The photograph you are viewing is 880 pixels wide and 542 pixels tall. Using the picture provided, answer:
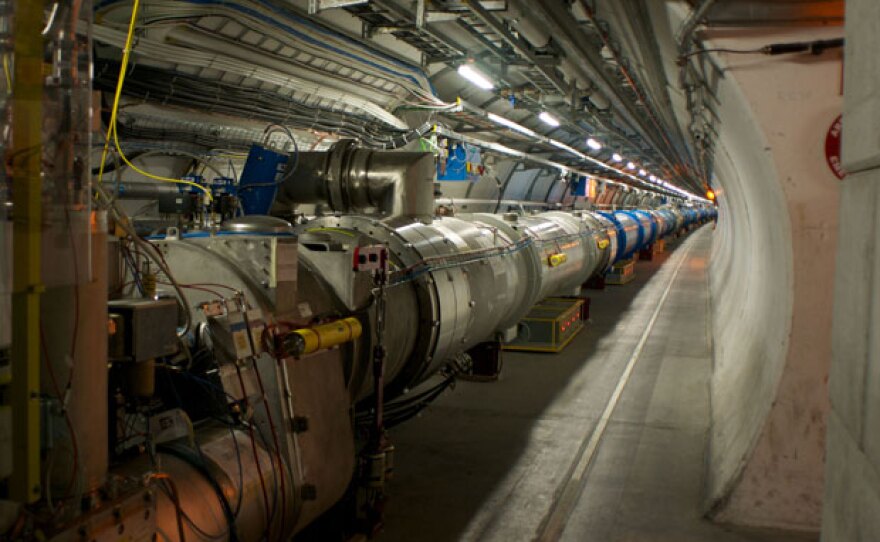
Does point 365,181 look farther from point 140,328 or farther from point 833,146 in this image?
point 140,328

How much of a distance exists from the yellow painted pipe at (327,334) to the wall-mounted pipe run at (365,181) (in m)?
1.60

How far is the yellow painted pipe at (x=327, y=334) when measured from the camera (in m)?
2.99

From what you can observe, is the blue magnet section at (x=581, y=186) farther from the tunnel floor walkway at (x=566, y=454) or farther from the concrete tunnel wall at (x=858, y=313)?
the concrete tunnel wall at (x=858, y=313)

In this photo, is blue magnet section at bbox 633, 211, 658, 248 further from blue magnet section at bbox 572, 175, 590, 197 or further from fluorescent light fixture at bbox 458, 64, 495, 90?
fluorescent light fixture at bbox 458, 64, 495, 90


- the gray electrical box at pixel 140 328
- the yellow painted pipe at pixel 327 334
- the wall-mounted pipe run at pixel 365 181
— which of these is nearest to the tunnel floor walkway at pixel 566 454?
the yellow painted pipe at pixel 327 334

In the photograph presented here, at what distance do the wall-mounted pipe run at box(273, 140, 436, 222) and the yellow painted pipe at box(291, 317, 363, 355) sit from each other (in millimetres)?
1597

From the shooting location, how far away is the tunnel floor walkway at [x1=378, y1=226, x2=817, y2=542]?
391 cm

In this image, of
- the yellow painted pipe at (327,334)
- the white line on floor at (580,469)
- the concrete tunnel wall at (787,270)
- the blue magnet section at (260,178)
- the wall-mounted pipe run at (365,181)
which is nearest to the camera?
the yellow painted pipe at (327,334)

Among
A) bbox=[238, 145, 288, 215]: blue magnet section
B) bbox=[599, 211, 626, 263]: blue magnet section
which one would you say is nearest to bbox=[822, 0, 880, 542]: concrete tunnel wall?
bbox=[238, 145, 288, 215]: blue magnet section

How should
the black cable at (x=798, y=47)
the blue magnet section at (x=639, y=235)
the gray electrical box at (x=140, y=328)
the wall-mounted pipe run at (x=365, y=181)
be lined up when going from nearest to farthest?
the gray electrical box at (x=140, y=328) → the black cable at (x=798, y=47) → the wall-mounted pipe run at (x=365, y=181) → the blue magnet section at (x=639, y=235)

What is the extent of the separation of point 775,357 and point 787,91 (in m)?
1.37

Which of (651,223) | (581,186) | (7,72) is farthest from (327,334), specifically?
(581,186)

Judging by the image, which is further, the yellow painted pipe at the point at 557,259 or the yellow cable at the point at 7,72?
the yellow painted pipe at the point at 557,259

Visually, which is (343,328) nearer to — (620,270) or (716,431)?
(716,431)
